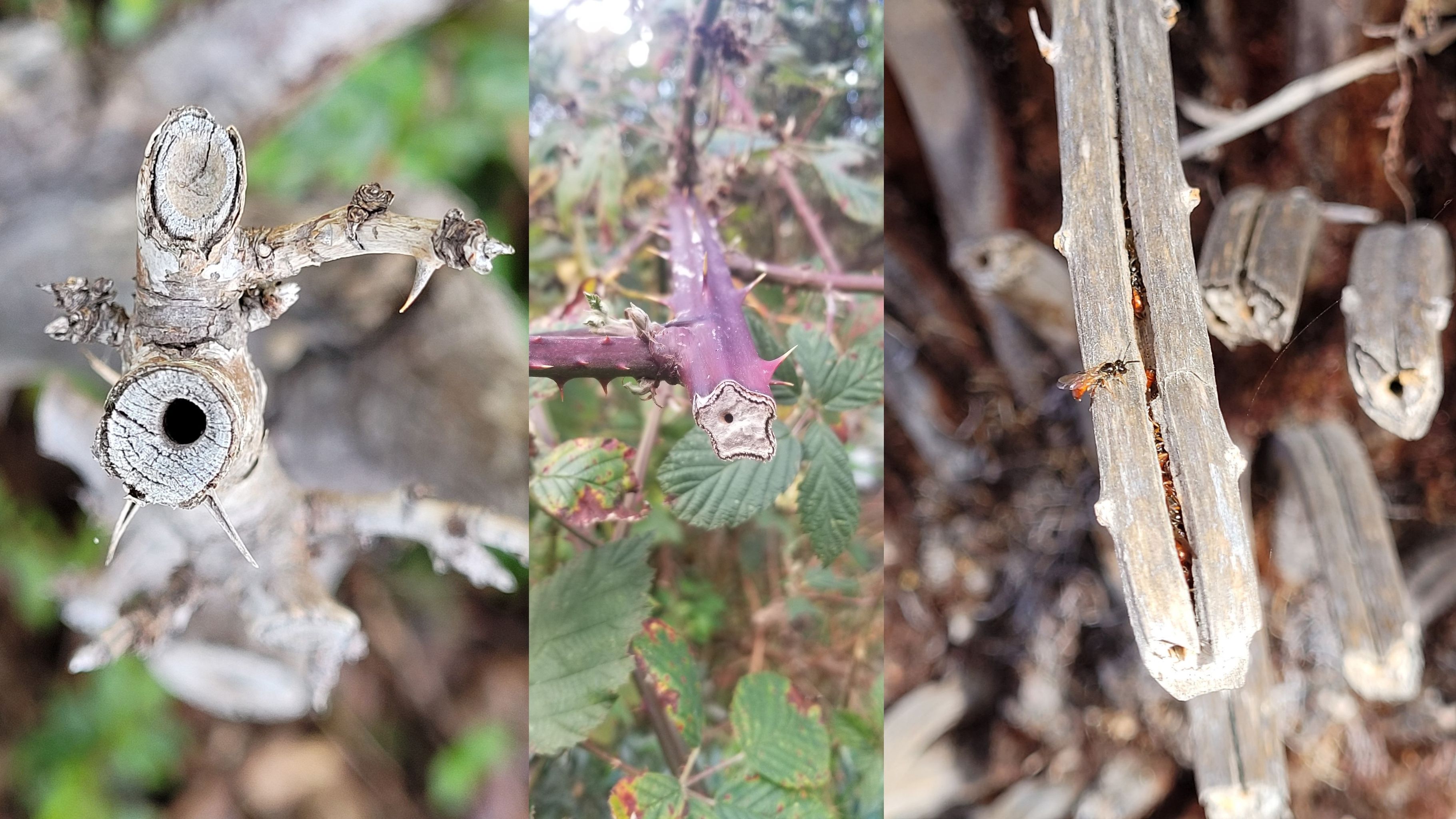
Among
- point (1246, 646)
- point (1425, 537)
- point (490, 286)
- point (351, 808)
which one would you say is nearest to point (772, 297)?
point (1246, 646)

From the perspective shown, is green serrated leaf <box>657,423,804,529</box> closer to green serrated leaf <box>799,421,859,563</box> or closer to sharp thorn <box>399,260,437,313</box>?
green serrated leaf <box>799,421,859,563</box>

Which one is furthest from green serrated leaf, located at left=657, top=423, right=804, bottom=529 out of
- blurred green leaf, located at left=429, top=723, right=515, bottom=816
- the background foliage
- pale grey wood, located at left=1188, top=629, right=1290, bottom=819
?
blurred green leaf, located at left=429, top=723, right=515, bottom=816

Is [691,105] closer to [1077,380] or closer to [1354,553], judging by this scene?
[1077,380]

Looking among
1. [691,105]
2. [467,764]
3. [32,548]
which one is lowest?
[467,764]

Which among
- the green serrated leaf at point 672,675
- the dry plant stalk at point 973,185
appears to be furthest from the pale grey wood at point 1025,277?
the green serrated leaf at point 672,675

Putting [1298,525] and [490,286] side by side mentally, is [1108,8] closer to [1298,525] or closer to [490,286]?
[1298,525]

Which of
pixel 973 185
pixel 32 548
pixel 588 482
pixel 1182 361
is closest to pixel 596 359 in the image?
pixel 588 482
